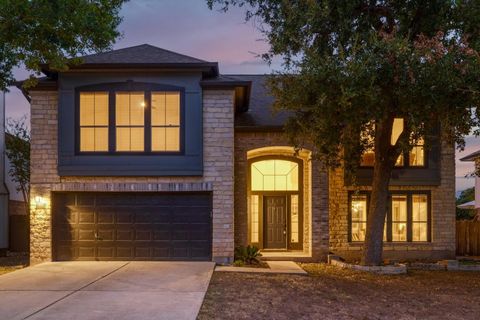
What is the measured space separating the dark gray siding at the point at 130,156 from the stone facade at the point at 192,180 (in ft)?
0.80

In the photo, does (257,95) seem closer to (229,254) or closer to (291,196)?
(291,196)

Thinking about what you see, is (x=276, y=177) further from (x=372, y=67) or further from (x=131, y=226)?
(x=372, y=67)

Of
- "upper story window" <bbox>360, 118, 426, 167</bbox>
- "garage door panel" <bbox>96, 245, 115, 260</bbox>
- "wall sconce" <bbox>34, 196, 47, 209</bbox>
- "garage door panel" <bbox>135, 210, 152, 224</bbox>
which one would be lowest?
"garage door panel" <bbox>96, 245, 115, 260</bbox>

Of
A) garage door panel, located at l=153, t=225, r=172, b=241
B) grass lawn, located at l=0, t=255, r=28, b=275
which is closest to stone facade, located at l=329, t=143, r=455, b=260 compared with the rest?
garage door panel, located at l=153, t=225, r=172, b=241

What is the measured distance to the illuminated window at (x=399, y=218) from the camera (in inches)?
750

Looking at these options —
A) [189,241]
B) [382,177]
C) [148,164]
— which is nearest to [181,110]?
[148,164]

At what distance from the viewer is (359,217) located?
1902 centimetres

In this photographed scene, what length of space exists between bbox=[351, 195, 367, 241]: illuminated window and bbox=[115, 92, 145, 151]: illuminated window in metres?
7.65

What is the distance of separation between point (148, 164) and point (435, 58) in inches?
321

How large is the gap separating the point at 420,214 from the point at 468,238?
333 cm

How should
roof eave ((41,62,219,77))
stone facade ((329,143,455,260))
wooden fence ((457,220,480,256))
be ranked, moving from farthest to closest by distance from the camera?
1. wooden fence ((457,220,480,256))
2. stone facade ((329,143,455,260))
3. roof eave ((41,62,219,77))

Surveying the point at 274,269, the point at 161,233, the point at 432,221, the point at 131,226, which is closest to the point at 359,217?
the point at 432,221

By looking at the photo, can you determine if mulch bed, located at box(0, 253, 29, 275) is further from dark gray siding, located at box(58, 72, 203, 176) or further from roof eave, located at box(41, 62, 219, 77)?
roof eave, located at box(41, 62, 219, 77)

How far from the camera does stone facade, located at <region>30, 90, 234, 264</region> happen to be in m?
15.9
